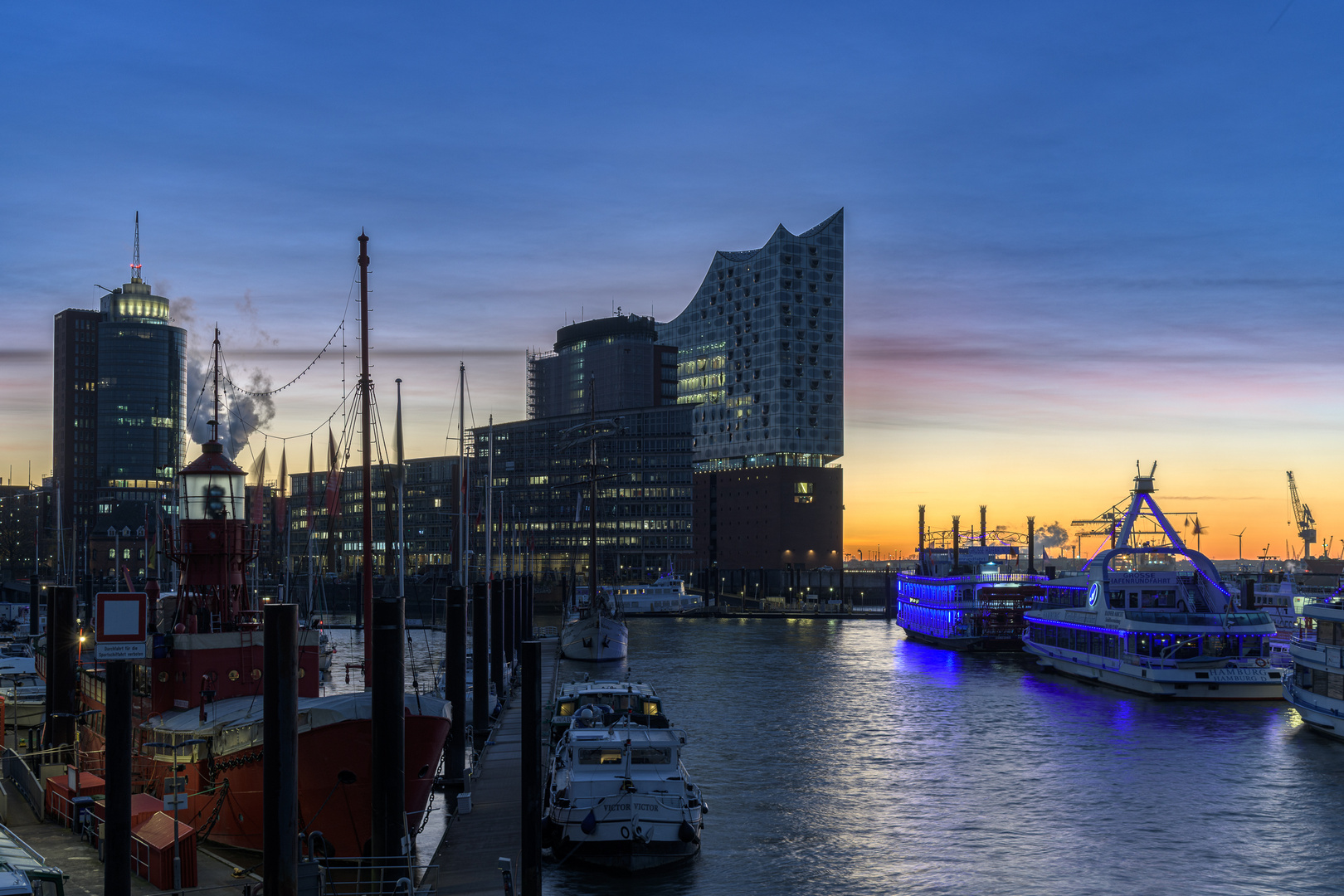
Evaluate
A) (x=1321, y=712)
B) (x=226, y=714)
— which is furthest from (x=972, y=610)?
(x=226, y=714)

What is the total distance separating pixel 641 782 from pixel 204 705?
11.9 m

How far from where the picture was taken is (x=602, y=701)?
44812mm

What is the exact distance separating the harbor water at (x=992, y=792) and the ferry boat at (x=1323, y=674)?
1.21 meters

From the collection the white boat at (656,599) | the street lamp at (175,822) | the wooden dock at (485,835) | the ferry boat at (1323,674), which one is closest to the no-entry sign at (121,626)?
the street lamp at (175,822)

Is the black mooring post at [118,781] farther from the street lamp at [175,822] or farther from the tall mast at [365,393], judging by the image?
the tall mast at [365,393]

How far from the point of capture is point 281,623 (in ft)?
66.8

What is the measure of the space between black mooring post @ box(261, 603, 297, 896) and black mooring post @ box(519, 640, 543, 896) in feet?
19.1

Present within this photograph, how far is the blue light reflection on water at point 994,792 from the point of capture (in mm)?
32875

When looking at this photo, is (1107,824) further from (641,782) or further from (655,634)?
(655,634)

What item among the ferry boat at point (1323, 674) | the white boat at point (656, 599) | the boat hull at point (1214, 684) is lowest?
the white boat at point (656, 599)

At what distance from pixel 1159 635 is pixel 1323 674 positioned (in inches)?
578

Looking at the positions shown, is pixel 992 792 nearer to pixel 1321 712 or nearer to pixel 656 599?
pixel 1321 712

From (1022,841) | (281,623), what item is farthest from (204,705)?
(1022,841)

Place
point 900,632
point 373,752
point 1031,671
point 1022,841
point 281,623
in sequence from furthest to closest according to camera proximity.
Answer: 1. point 900,632
2. point 1031,671
3. point 1022,841
4. point 373,752
5. point 281,623
